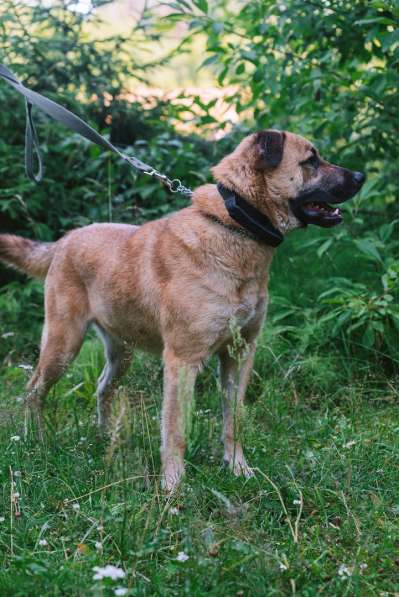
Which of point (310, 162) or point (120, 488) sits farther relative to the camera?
point (310, 162)

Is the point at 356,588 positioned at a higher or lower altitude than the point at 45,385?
higher

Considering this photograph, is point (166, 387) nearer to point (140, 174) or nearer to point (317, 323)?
point (317, 323)

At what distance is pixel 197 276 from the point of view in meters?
3.74

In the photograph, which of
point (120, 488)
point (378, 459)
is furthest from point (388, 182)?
point (120, 488)

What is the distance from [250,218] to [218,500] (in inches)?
54.1

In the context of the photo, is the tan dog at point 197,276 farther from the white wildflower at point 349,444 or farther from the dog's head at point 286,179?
the white wildflower at point 349,444

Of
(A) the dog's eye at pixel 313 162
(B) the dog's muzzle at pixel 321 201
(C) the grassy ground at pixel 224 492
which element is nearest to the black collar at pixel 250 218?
(B) the dog's muzzle at pixel 321 201

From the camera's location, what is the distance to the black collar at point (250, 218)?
3723 millimetres

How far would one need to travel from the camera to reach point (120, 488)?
3.32 meters

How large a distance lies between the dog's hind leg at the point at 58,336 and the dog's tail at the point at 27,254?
28cm

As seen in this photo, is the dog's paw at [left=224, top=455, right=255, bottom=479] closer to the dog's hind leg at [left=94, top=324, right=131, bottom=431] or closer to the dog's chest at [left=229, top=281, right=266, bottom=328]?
the dog's chest at [left=229, top=281, right=266, bottom=328]

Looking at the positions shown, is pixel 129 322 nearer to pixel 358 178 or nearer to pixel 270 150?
pixel 270 150

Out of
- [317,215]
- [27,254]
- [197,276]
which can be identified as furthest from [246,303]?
[27,254]

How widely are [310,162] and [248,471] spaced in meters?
1.63
